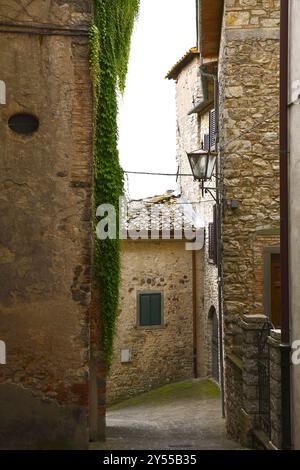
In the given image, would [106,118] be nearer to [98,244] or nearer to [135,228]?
[98,244]

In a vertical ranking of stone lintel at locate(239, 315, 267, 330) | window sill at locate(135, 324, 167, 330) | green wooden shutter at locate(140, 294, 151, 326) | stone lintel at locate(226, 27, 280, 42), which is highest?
stone lintel at locate(226, 27, 280, 42)

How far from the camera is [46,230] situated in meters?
7.23

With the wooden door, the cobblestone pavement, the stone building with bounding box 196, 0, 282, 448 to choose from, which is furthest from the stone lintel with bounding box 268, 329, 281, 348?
the wooden door

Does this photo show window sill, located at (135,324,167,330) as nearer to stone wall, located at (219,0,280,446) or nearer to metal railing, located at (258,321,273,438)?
stone wall, located at (219,0,280,446)

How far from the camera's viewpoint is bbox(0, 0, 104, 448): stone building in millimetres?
7125

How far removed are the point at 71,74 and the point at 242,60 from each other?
3.72 m

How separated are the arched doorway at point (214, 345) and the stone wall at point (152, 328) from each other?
37.2 inches

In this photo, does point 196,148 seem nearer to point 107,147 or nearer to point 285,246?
point 107,147

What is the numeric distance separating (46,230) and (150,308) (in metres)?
8.56

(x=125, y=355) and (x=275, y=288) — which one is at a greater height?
(x=275, y=288)

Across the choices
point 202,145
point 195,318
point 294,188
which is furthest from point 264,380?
point 202,145

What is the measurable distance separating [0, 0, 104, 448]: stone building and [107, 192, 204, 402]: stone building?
7.76 meters

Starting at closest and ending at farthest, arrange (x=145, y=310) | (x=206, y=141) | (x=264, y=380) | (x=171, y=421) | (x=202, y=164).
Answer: (x=264, y=380)
(x=202, y=164)
(x=171, y=421)
(x=206, y=141)
(x=145, y=310)

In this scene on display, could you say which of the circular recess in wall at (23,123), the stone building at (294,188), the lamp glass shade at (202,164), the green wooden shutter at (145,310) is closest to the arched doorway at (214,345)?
the green wooden shutter at (145,310)
